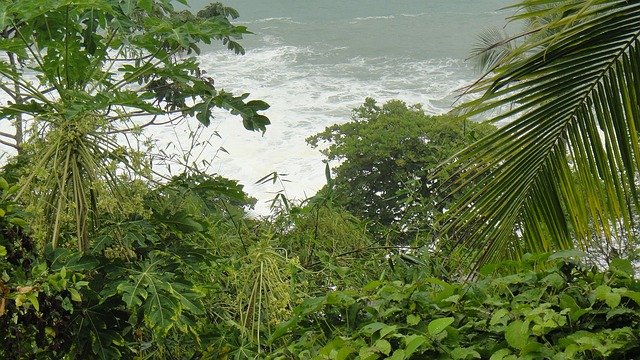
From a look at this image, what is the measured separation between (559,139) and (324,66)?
22.4 metres

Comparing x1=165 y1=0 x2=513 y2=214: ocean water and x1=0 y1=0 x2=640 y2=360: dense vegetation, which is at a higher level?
x1=165 y1=0 x2=513 y2=214: ocean water

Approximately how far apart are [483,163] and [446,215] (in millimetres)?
233

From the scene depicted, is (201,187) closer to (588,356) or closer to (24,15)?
(24,15)

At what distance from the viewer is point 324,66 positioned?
79.2 feet

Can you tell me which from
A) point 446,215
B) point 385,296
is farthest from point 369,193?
point 385,296

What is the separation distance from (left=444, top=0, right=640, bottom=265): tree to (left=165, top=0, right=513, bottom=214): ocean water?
12150 millimetres

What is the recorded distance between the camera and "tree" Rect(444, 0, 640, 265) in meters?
1.85

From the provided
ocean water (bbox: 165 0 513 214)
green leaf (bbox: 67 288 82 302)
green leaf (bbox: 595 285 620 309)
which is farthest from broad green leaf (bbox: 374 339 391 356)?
ocean water (bbox: 165 0 513 214)

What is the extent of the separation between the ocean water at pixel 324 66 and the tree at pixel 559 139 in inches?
478

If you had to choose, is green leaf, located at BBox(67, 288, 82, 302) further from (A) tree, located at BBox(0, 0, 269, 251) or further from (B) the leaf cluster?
(B) the leaf cluster

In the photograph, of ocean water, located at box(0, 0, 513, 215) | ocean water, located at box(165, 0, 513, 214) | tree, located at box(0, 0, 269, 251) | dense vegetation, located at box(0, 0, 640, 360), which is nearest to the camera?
dense vegetation, located at box(0, 0, 640, 360)

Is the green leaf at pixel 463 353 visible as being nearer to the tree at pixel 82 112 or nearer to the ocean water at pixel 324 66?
the tree at pixel 82 112

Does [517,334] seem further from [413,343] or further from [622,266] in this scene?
[622,266]

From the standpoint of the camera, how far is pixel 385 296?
1.56 meters
